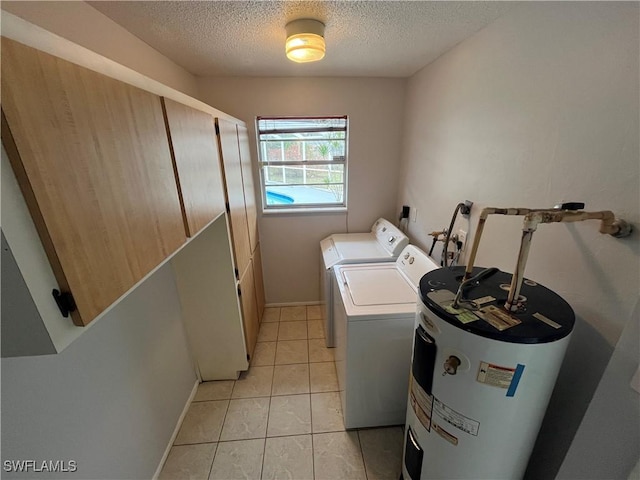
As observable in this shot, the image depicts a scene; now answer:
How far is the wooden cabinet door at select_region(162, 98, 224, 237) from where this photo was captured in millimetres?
1059

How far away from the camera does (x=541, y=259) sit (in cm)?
111

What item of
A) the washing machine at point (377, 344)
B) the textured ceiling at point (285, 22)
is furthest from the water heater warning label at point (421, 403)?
the textured ceiling at point (285, 22)

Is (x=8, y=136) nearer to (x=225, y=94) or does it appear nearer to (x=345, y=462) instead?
(x=345, y=462)

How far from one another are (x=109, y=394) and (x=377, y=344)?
136 centimetres

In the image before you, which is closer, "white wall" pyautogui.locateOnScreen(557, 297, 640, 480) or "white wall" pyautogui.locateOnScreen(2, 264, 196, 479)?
"white wall" pyautogui.locateOnScreen(557, 297, 640, 480)

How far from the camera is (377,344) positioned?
1533 mm

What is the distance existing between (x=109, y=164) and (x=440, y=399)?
1.33 meters

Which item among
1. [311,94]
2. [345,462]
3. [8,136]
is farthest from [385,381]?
[311,94]

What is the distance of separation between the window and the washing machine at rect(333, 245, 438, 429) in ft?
4.38

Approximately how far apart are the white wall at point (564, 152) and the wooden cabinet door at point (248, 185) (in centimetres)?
167

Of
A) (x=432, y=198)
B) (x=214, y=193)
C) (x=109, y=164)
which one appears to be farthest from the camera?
(x=432, y=198)

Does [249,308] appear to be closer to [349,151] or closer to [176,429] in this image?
[176,429]

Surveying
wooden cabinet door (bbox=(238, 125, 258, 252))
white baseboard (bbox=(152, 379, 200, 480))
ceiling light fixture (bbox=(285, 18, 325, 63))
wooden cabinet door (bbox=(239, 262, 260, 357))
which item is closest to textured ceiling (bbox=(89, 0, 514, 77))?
ceiling light fixture (bbox=(285, 18, 325, 63))

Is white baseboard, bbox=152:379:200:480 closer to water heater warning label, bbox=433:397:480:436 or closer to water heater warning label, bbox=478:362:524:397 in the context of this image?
water heater warning label, bbox=433:397:480:436
